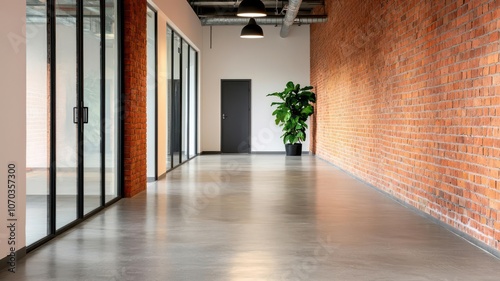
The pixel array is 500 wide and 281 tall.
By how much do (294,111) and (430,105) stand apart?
34.3 feet

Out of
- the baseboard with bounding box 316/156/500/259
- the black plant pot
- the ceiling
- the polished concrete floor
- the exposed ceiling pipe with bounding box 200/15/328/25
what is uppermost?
the ceiling

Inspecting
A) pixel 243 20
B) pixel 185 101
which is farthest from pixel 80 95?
pixel 243 20

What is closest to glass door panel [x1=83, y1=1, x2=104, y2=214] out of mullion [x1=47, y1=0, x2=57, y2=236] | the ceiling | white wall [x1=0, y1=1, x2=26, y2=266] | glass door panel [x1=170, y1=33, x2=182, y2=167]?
mullion [x1=47, y1=0, x2=57, y2=236]

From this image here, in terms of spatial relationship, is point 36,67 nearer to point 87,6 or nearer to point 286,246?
point 87,6

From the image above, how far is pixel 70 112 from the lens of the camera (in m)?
5.78

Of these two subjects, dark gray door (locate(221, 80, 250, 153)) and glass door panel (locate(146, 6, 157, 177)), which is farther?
dark gray door (locate(221, 80, 250, 153))

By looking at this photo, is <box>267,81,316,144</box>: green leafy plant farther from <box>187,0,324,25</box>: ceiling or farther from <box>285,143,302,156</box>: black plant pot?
<box>187,0,324,25</box>: ceiling

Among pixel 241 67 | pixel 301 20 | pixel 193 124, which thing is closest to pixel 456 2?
pixel 301 20

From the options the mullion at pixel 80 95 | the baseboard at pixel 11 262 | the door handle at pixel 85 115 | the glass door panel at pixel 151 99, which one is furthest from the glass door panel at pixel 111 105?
the baseboard at pixel 11 262

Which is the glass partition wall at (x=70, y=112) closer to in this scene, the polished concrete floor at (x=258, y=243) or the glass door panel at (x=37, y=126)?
the glass door panel at (x=37, y=126)

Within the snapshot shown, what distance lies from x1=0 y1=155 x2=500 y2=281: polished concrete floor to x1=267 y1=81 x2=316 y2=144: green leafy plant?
807 cm

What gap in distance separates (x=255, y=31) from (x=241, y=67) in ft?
16.4

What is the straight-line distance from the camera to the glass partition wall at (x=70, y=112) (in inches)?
193

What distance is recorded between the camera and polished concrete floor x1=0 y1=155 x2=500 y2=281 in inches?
161
